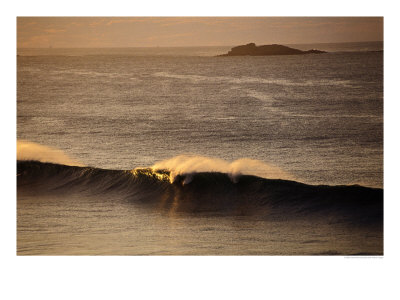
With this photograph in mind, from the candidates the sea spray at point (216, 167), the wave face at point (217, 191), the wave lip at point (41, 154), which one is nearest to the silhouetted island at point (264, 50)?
the sea spray at point (216, 167)

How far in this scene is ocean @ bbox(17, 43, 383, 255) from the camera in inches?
220

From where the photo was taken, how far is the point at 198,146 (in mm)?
5871

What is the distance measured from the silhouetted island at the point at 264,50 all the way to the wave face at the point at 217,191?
123cm

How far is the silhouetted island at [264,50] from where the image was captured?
586cm

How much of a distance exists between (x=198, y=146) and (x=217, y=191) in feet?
1.60

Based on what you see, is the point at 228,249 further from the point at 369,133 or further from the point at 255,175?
the point at 369,133

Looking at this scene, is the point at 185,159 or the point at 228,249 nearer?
the point at 228,249

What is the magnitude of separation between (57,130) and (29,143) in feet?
0.96

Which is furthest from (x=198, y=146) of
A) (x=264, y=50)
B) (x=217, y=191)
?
(x=264, y=50)

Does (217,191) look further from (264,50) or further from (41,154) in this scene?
(41,154)

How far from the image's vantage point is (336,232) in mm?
5512

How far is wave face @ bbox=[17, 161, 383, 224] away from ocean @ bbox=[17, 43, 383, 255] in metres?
0.01
